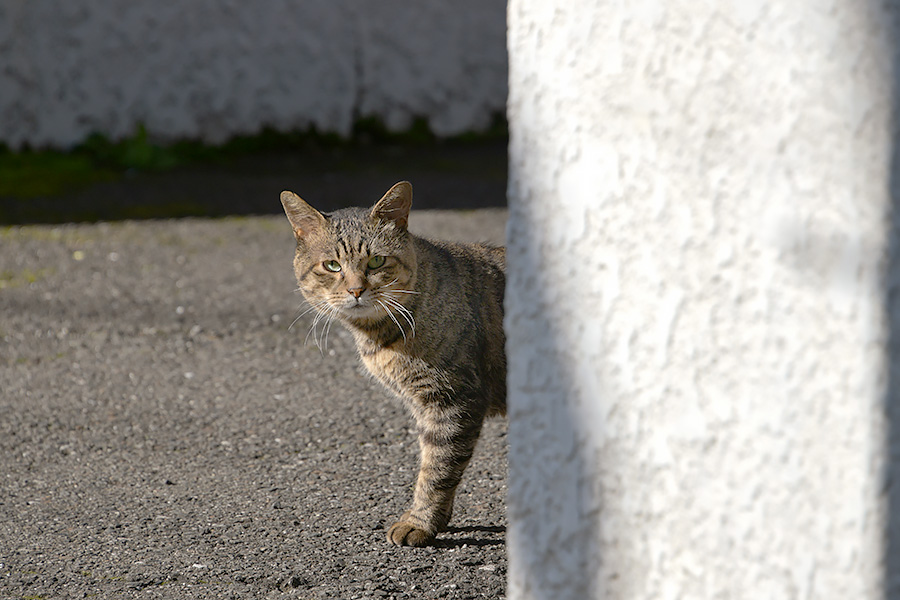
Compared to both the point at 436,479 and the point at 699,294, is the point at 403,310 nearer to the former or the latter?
the point at 436,479

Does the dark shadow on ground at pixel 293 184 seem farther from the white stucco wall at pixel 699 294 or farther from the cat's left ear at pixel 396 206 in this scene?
the white stucco wall at pixel 699 294

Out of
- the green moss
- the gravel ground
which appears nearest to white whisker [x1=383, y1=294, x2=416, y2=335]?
the gravel ground

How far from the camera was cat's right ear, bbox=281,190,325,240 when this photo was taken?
122 inches

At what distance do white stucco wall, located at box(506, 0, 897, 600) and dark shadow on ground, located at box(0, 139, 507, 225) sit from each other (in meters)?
5.28

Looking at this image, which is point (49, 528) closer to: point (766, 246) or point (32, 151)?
point (766, 246)

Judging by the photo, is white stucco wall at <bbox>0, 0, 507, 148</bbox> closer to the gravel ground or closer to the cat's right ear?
the gravel ground

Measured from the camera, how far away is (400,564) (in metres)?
2.50

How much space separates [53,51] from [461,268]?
6058 mm

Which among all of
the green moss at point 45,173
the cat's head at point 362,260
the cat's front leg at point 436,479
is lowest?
the green moss at point 45,173

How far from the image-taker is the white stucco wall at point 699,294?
3.97ft

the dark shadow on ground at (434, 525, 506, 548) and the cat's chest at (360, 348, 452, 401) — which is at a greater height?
the cat's chest at (360, 348, 452, 401)

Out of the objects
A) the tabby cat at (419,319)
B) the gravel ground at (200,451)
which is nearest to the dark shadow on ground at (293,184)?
the gravel ground at (200,451)

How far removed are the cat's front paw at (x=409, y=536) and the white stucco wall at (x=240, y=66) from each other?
6.26 meters

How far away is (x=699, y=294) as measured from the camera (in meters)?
1.30
